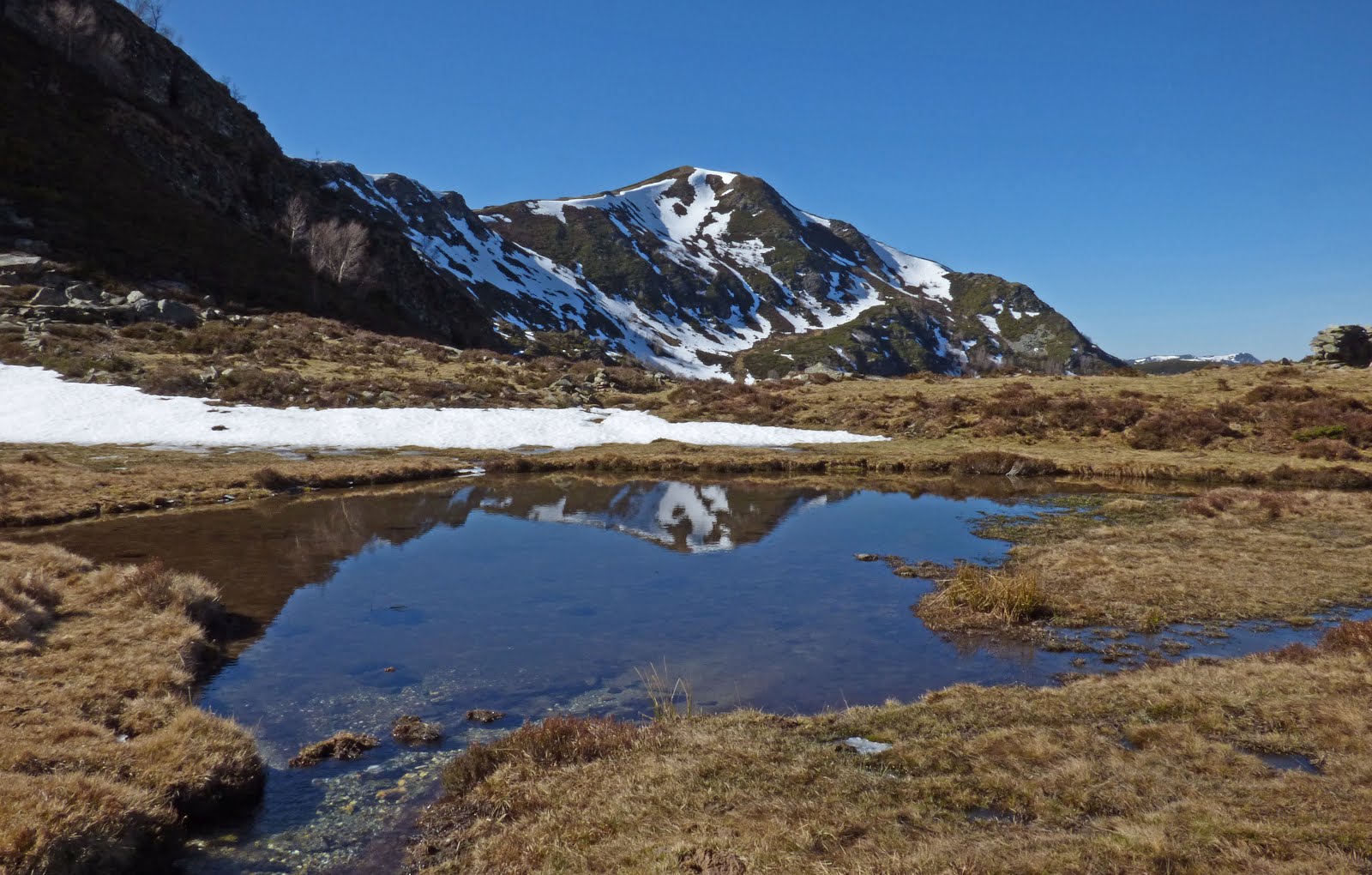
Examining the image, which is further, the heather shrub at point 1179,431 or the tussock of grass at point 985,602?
the heather shrub at point 1179,431

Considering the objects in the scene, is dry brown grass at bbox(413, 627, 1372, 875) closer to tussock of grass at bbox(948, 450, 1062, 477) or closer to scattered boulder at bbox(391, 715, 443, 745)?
scattered boulder at bbox(391, 715, 443, 745)

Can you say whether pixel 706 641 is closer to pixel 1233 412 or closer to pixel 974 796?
pixel 974 796

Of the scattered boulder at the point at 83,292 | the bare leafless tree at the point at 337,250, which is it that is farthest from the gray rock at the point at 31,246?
the bare leafless tree at the point at 337,250

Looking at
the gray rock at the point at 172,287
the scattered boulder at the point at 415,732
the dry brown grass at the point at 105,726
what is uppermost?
the gray rock at the point at 172,287

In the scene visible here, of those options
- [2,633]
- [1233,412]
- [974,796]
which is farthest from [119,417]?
[1233,412]

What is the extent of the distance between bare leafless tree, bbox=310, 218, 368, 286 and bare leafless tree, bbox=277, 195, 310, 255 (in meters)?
1.84

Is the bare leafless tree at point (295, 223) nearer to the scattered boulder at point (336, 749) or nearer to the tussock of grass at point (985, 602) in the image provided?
the scattered boulder at point (336, 749)

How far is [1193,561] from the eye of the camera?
19.9 m

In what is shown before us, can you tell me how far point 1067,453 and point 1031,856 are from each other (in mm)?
43209

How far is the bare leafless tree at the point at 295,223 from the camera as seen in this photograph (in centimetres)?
9012

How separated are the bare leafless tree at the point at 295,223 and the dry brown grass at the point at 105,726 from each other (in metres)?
86.0

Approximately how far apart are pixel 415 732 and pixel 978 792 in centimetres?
810

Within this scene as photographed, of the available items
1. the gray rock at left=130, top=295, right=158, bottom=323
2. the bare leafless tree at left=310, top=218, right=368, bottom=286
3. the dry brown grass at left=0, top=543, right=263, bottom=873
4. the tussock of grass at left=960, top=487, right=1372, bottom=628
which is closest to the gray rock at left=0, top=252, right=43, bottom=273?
the gray rock at left=130, top=295, right=158, bottom=323

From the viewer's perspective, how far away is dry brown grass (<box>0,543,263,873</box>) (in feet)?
23.5
